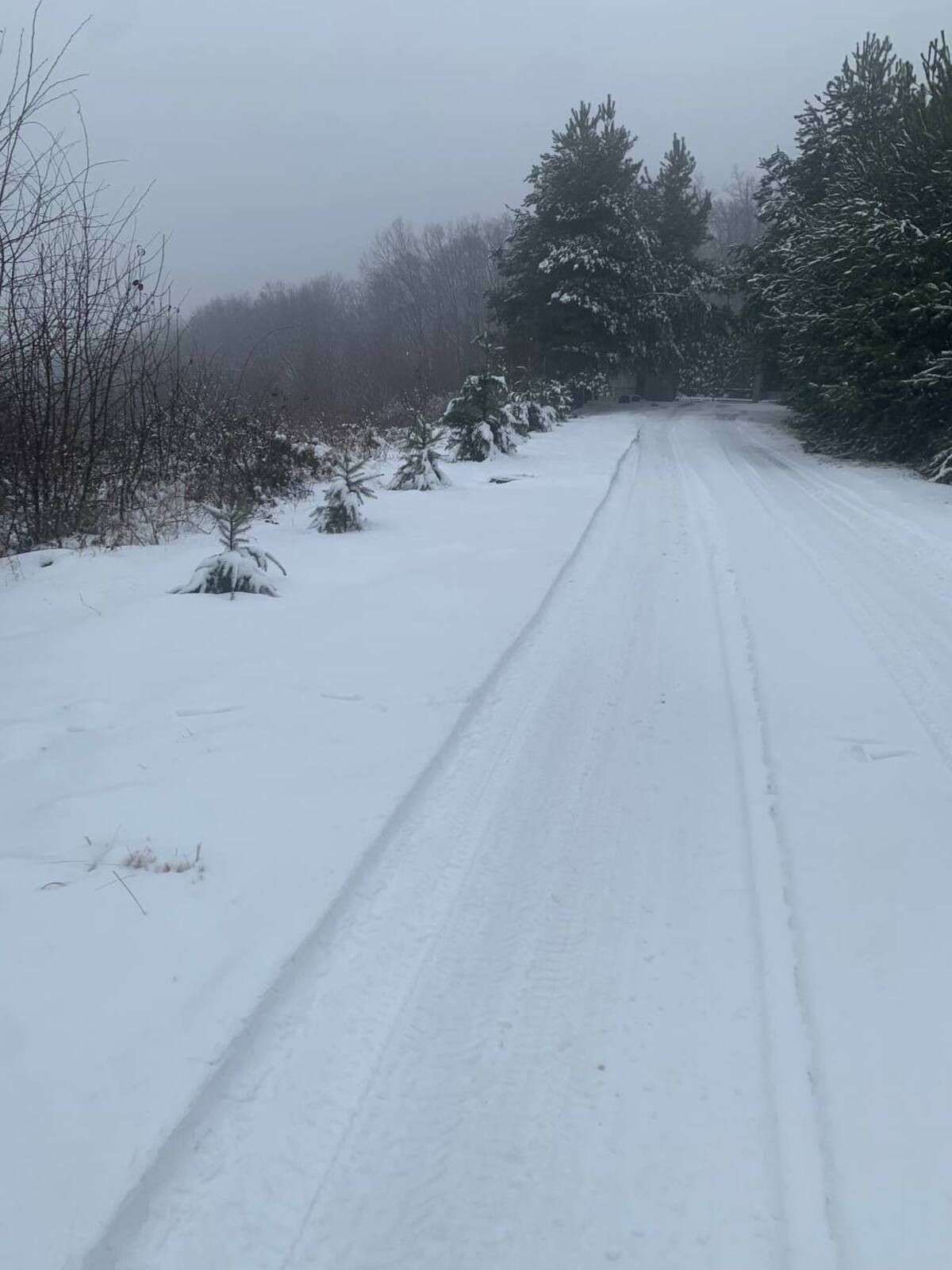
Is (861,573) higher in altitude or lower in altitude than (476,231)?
lower

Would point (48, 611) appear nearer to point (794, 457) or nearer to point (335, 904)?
point (335, 904)

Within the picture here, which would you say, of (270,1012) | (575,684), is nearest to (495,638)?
(575,684)

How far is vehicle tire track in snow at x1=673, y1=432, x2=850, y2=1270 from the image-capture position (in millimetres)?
2002

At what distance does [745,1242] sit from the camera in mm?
1956

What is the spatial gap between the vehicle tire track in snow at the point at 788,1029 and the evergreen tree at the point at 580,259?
27067 millimetres

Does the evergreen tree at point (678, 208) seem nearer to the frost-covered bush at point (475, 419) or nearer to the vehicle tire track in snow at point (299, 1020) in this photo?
the frost-covered bush at point (475, 419)

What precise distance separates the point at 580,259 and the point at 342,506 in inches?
955

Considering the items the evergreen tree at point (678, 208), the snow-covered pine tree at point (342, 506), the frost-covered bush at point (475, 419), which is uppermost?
the evergreen tree at point (678, 208)

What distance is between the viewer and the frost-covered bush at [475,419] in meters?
16.5

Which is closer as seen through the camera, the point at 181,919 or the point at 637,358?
the point at 181,919

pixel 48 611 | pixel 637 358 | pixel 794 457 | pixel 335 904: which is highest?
pixel 637 358

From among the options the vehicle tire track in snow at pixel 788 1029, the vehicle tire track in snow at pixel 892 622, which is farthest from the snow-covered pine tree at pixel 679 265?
the vehicle tire track in snow at pixel 788 1029

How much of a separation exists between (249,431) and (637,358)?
27.1 metres

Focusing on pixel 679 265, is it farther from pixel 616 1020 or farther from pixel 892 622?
pixel 616 1020
